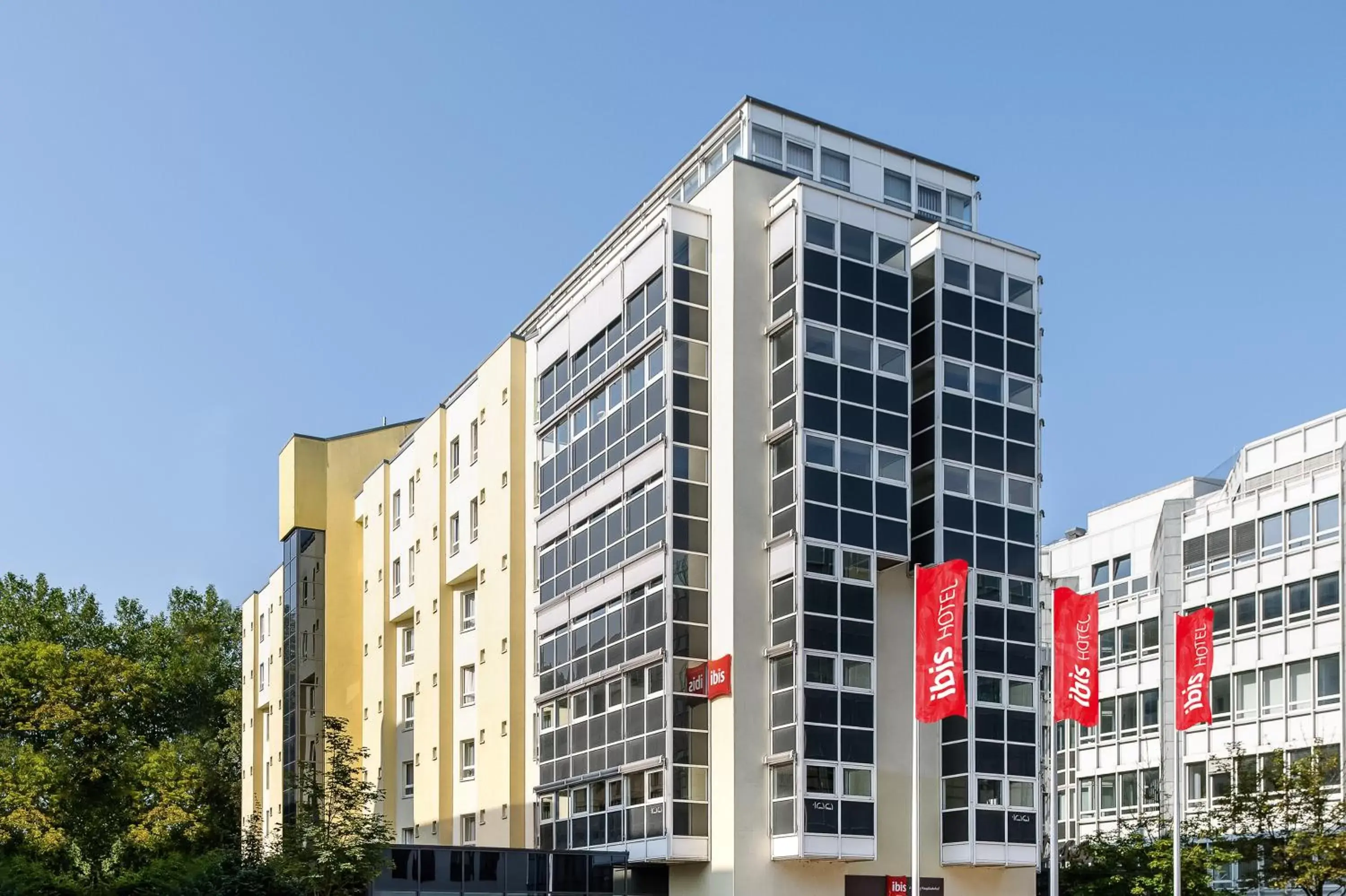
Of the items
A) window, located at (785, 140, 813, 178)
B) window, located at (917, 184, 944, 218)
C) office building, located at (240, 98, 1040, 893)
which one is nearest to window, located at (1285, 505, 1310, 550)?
window, located at (917, 184, 944, 218)

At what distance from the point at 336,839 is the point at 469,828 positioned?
1567 centimetres

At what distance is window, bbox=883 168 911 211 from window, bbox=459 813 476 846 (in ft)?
81.0

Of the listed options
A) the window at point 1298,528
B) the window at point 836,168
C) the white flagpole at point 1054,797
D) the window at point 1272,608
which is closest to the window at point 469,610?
the window at point 836,168

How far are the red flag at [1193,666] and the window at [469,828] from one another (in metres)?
24.1

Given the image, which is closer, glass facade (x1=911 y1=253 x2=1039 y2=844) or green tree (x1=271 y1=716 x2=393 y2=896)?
green tree (x1=271 y1=716 x2=393 y2=896)

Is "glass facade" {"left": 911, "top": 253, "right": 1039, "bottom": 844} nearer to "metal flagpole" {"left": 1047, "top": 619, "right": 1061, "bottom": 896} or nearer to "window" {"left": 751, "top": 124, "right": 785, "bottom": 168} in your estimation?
"metal flagpole" {"left": 1047, "top": 619, "right": 1061, "bottom": 896}

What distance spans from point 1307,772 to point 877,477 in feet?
61.7

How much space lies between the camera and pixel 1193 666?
46.2 meters

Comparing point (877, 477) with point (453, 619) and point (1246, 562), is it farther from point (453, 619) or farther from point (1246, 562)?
point (1246, 562)

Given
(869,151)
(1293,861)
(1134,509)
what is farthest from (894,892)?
(1134,509)

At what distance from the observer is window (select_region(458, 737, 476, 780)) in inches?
2344

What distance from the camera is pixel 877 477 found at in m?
44.9

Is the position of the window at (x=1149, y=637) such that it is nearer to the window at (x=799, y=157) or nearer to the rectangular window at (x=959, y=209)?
the rectangular window at (x=959, y=209)

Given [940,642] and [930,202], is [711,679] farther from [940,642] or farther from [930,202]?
[930,202]
